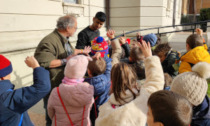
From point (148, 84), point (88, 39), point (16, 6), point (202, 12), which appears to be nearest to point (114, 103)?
point (148, 84)

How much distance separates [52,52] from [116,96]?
1155 mm

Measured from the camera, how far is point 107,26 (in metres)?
9.54

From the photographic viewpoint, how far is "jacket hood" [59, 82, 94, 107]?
168 cm

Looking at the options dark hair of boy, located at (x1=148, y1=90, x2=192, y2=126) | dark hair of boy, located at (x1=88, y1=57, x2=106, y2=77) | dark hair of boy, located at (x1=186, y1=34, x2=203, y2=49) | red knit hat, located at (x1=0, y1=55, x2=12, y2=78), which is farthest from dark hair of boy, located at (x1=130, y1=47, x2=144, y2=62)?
red knit hat, located at (x1=0, y1=55, x2=12, y2=78)

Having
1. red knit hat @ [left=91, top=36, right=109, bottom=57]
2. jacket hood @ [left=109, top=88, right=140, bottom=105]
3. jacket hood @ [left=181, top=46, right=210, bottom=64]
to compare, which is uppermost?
red knit hat @ [left=91, top=36, right=109, bottom=57]

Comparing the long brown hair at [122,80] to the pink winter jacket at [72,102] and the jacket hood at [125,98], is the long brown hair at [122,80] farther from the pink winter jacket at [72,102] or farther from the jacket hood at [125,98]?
the pink winter jacket at [72,102]

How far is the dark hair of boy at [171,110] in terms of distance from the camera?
1.01 m

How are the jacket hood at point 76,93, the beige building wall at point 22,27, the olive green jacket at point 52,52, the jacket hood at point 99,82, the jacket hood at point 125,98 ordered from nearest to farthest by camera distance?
the jacket hood at point 125,98 → the jacket hood at point 76,93 → the jacket hood at point 99,82 → the olive green jacket at point 52,52 → the beige building wall at point 22,27

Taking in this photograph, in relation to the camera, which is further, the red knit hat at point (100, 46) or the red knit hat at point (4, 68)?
the red knit hat at point (100, 46)

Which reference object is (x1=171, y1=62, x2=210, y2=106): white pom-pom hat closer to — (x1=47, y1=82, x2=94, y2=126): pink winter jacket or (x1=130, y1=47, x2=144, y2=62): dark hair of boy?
(x1=47, y1=82, x2=94, y2=126): pink winter jacket

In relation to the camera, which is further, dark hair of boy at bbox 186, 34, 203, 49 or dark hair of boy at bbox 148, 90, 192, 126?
dark hair of boy at bbox 186, 34, 203, 49

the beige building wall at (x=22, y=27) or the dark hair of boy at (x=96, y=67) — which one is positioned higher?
the beige building wall at (x=22, y=27)

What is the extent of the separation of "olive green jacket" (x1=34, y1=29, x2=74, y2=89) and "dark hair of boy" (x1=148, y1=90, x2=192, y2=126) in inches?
58.6

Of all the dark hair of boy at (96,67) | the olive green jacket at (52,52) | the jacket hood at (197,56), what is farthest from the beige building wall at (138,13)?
the dark hair of boy at (96,67)
